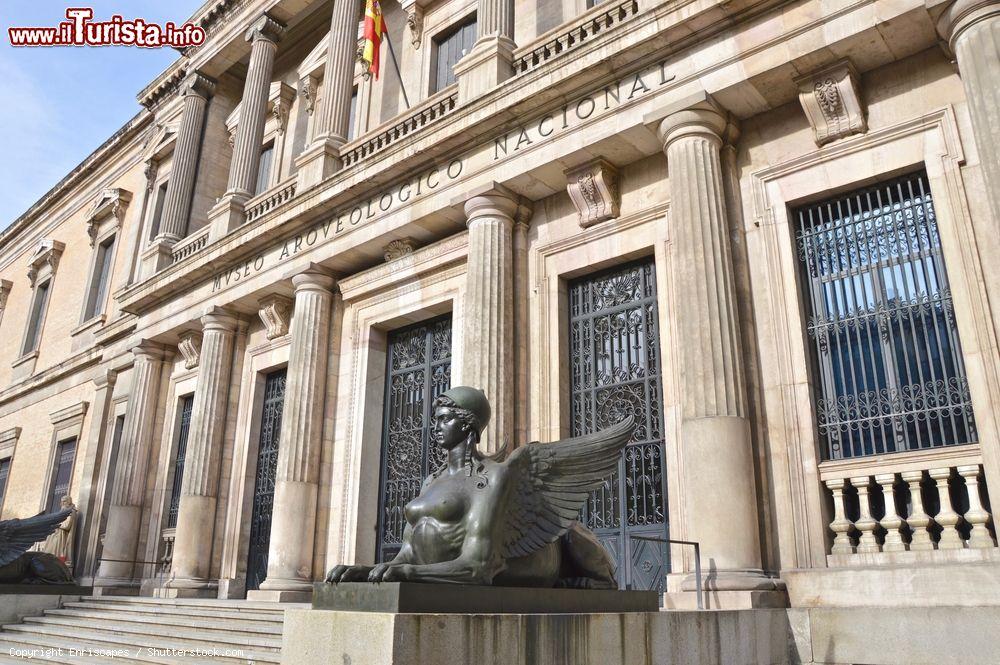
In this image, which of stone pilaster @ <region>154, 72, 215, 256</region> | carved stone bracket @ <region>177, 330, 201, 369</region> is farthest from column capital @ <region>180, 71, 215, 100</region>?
carved stone bracket @ <region>177, 330, 201, 369</region>

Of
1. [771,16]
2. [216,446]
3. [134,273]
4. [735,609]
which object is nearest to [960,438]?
[735,609]

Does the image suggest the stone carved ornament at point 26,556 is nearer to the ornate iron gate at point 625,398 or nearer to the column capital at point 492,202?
the column capital at point 492,202

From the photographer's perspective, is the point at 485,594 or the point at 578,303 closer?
the point at 485,594

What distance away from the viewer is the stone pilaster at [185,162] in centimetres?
1911

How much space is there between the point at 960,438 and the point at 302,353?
991cm

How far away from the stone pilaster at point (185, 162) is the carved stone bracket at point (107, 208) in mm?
5669

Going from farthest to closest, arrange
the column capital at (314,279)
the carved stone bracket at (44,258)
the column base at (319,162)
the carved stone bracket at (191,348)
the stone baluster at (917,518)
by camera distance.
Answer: the carved stone bracket at (44,258) → the carved stone bracket at (191,348) → the column base at (319,162) → the column capital at (314,279) → the stone baluster at (917,518)

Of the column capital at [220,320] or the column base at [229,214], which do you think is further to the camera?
the column base at [229,214]

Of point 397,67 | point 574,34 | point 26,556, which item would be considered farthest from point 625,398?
point 26,556

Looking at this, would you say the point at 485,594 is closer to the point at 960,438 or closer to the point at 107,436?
the point at 960,438

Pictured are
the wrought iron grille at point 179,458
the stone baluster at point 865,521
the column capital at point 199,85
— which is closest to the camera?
the stone baluster at point 865,521

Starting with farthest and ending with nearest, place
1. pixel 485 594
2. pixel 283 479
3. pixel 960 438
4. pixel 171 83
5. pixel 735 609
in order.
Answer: pixel 171 83, pixel 283 479, pixel 960 438, pixel 735 609, pixel 485 594

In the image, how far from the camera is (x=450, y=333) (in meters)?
12.8

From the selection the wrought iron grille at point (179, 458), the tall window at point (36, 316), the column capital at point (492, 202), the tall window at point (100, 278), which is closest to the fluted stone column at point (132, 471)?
the wrought iron grille at point (179, 458)
